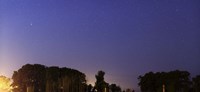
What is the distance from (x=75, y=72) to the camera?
91562 mm

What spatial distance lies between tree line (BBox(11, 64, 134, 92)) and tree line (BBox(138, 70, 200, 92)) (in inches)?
274

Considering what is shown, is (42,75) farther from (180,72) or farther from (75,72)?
(180,72)

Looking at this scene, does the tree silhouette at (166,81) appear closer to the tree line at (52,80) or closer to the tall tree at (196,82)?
the tall tree at (196,82)

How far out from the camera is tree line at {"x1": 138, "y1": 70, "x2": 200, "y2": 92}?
77.0 meters

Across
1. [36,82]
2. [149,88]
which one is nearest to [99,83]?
[149,88]

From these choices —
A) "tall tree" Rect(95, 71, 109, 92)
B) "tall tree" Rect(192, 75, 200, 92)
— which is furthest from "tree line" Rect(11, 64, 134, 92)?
"tall tree" Rect(192, 75, 200, 92)

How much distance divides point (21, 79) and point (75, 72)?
495 inches

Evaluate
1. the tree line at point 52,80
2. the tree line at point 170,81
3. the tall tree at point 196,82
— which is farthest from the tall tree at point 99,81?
the tall tree at point 196,82

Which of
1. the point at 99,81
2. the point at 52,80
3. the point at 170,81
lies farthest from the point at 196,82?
the point at 52,80

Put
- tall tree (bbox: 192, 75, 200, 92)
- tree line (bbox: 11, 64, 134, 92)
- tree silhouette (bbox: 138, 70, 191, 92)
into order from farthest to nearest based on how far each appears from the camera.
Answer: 1. tree line (bbox: 11, 64, 134, 92)
2. tree silhouette (bbox: 138, 70, 191, 92)
3. tall tree (bbox: 192, 75, 200, 92)

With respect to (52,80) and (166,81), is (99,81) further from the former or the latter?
(166,81)

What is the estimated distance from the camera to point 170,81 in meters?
77.8

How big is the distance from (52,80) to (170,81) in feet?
85.7

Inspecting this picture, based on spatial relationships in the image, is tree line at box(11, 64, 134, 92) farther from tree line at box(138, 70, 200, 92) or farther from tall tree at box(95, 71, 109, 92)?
tree line at box(138, 70, 200, 92)
